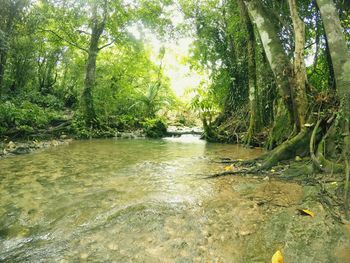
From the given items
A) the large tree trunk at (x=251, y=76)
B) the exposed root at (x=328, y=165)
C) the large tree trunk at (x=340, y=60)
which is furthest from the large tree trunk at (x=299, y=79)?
the large tree trunk at (x=251, y=76)

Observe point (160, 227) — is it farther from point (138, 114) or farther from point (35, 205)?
point (138, 114)

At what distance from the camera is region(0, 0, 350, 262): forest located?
4.18 metres

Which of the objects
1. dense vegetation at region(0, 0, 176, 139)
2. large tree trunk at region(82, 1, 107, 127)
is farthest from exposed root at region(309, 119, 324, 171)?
large tree trunk at region(82, 1, 107, 127)

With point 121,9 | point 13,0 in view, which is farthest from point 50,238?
point 121,9

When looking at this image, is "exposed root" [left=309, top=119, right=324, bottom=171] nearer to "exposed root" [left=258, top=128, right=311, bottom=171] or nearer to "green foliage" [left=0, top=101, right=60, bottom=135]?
"exposed root" [left=258, top=128, right=311, bottom=171]

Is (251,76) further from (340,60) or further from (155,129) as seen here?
(155,129)

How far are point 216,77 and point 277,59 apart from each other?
6.08 meters

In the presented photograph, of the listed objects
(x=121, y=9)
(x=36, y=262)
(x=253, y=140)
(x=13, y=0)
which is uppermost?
(x=121, y=9)

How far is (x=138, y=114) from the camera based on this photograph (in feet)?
50.8

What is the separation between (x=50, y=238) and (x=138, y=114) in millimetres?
13315

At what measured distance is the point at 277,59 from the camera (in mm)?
5258

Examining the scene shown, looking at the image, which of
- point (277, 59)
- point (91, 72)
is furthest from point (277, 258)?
point (91, 72)

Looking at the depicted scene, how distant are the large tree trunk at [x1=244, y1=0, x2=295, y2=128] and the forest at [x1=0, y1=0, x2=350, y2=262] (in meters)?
0.02

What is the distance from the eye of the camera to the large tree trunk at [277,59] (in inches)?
203
